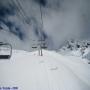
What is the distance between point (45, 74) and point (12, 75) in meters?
2.54

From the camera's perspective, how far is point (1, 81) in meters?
7.13

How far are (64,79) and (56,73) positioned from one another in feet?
3.21

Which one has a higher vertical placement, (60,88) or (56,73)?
(56,73)

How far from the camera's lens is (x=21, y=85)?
22.1 feet

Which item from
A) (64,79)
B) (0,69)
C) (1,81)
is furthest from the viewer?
(0,69)

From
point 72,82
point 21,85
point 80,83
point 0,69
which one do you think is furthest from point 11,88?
point 80,83

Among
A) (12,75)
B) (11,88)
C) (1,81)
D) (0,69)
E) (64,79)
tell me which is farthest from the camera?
(0,69)

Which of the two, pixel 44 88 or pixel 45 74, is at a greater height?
pixel 45 74

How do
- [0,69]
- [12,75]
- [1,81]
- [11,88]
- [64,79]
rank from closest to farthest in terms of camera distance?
1. [11,88]
2. [1,81]
3. [64,79]
4. [12,75]
5. [0,69]

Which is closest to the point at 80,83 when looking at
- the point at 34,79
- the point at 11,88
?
the point at 34,79

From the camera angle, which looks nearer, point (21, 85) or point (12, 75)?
point (21, 85)

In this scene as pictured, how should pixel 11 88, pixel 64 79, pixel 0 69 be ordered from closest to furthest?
1. pixel 11 88
2. pixel 64 79
3. pixel 0 69

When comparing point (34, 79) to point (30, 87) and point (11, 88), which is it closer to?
point (30, 87)

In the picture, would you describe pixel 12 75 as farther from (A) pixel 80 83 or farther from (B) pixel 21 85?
(A) pixel 80 83
